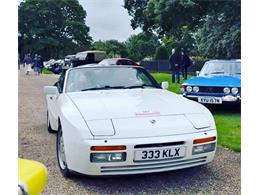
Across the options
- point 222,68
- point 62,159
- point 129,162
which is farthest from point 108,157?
point 222,68

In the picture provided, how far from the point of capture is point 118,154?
2953 mm

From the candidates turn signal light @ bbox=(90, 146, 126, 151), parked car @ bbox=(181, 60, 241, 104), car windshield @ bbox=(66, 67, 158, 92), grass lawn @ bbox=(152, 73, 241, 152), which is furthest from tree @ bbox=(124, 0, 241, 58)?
turn signal light @ bbox=(90, 146, 126, 151)

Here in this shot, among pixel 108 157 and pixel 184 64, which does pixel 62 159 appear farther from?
pixel 184 64

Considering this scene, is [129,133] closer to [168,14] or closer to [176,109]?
[176,109]

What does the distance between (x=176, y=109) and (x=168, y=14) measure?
11.5 metres

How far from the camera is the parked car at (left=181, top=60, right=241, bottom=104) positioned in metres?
6.79

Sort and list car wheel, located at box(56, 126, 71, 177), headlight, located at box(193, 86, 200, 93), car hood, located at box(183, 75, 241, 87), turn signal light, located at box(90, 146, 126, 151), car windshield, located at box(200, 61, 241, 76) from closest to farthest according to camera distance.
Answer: turn signal light, located at box(90, 146, 126, 151), car wheel, located at box(56, 126, 71, 177), car hood, located at box(183, 75, 241, 87), headlight, located at box(193, 86, 200, 93), car windshield, located at box(200, 61, 241, 76)

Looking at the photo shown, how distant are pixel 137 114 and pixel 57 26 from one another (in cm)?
435

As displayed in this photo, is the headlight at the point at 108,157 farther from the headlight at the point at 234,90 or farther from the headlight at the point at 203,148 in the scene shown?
the headlight at the point at 234,90

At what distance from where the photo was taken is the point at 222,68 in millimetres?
7734

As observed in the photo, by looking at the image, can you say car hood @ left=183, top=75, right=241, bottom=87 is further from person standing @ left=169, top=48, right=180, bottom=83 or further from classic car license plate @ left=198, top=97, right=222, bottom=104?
person standing @ left=169, top=48, right=180, bottom=83

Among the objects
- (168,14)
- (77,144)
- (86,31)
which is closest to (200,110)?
(77,144)

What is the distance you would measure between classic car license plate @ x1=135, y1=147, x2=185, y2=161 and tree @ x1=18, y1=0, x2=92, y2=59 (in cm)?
346

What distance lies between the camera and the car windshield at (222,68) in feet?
24.7
